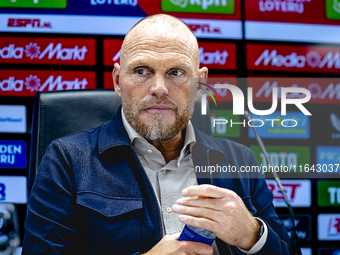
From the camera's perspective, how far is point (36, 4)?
187 centimetres

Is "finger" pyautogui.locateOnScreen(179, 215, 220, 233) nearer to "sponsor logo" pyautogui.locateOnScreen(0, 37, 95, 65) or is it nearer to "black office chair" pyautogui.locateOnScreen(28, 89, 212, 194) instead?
"black office chair" pyautogui.locateOnScreen(28, 89, 212, 194)

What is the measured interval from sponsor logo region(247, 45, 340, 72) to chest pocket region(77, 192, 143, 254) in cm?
157

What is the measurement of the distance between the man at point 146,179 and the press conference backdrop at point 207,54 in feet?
2.98

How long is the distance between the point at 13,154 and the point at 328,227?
7.29 feet

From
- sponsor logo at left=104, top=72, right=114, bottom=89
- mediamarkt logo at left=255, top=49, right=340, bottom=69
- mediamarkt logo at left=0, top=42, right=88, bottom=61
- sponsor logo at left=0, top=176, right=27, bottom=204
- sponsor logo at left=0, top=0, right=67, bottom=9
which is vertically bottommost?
sponsor logo at left=0, top=176, right=27, bottom=204

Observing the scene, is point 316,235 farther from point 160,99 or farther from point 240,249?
point 160,99

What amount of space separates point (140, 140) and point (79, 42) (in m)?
1.22

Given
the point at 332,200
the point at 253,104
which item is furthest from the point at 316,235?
the point at 253,104

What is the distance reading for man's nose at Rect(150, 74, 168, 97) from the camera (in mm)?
880

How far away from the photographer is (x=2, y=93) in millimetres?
1864

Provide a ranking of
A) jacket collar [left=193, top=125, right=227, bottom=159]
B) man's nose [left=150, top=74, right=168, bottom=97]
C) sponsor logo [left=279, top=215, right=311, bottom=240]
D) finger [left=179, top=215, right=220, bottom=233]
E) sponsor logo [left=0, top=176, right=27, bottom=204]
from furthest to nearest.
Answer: sponsor logo [left=279, top=215, right=311, bottom=240] < sponsor logo [left=0, top=176, right=27, bottom=204] < jacket collar [left=193, top=125, right=227, bottom=159] < man's nose [left=150, top=74, right=168, bottom=97] < finger [left=179, top=215, right=220, bottom=233]

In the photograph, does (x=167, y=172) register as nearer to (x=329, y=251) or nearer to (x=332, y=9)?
(x=329, y=251)

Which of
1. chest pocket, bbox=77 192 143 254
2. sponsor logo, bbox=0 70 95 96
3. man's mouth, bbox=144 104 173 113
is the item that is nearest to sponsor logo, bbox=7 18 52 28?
sponsor logo, bbox=0 70 95 96

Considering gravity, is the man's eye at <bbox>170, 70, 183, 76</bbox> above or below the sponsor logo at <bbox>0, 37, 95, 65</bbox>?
below
